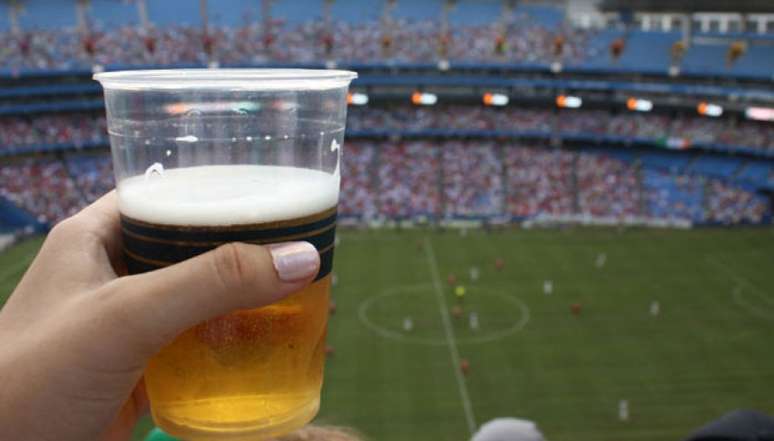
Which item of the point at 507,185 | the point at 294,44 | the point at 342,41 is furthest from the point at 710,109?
the point at 294,44

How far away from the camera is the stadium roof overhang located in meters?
43.8

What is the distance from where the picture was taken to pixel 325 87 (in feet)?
7.73

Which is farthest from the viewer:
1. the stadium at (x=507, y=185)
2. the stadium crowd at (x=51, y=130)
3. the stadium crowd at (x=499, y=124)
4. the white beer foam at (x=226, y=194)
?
the stadium crowd at (x=499, y=124)

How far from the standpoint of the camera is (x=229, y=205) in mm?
2127

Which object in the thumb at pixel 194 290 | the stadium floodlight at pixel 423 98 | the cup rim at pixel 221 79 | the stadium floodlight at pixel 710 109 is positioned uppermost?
the cup rim at pixel 221 79

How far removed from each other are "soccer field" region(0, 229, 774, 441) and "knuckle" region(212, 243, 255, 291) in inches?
533

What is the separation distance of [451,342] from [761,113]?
30.9 m

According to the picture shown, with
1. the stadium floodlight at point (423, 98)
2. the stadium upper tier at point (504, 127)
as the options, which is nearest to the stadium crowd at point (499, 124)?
the stadium upper tier at point (504, 127)

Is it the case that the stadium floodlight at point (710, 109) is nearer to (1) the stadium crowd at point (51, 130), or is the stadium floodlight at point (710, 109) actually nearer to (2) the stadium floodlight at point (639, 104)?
(2) the stadium floodlight at point (639, 104)

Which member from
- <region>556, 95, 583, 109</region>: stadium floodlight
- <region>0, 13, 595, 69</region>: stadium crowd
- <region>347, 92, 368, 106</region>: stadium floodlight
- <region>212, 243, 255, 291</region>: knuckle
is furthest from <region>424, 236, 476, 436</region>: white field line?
<region>0, 13, 595, 69</region>: stadium crowd

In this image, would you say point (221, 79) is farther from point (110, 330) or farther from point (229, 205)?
point (110, 330)

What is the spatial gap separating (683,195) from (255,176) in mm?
44668

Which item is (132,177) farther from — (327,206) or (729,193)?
(729,193)

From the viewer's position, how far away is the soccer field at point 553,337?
1964cm
